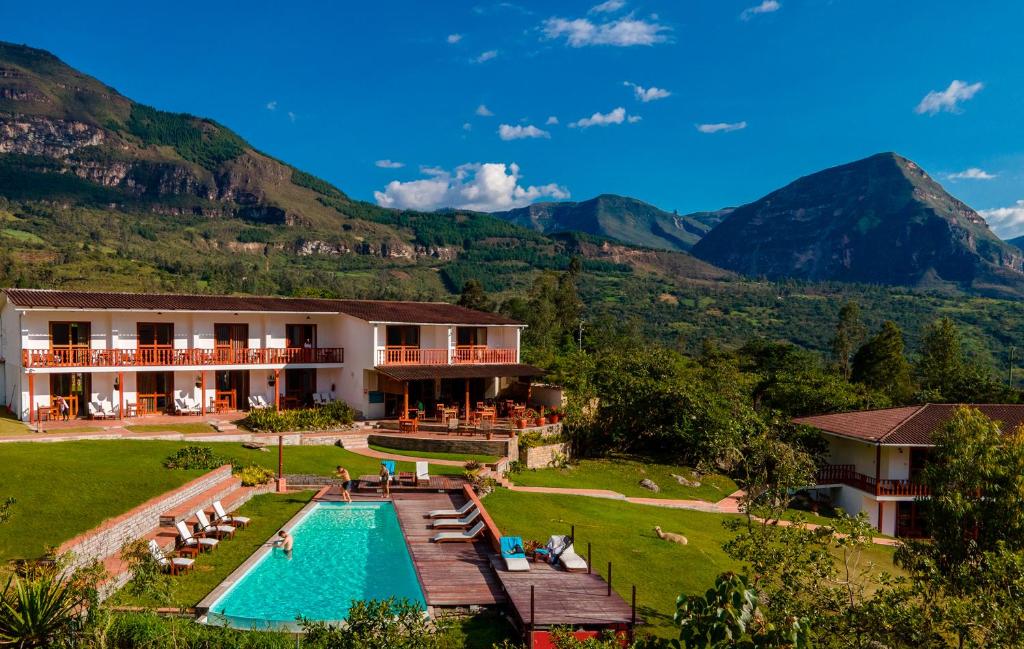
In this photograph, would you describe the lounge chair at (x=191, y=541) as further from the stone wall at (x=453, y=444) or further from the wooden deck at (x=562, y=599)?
the stone wall at (x=453, y=444)

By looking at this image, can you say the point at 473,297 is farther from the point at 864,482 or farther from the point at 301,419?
the point at 864,482

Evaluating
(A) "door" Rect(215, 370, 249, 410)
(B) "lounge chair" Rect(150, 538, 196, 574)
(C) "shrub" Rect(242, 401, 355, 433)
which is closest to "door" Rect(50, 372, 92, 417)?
(A) "door" Rect(215, 370, 249, 410)

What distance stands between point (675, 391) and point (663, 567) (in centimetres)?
1596

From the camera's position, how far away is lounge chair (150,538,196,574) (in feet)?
40.1

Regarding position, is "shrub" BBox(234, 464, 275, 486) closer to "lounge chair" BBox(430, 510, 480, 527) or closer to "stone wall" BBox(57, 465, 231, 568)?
"stone wall" BBox(57, 465, 231, 568)

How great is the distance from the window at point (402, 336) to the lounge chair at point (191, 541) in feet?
54.6

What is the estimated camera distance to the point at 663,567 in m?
14.8

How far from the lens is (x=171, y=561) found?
1257 cm

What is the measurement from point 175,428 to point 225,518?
418 inches

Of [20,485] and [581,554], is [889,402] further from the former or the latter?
[20,485]

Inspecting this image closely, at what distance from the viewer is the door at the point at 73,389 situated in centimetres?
2530

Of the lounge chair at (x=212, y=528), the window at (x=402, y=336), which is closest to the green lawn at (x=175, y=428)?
the window at (x=402, y=336)

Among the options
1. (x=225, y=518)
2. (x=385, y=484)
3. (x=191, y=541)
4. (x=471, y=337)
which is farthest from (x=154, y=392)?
(x=191, y=541)

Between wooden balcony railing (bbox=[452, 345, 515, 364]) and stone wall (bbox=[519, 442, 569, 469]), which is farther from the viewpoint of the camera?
wooden balcony railing (bbox=[452, 345, 515, 364])
